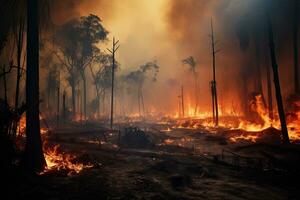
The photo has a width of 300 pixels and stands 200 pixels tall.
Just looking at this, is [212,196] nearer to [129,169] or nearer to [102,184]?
[102,184]

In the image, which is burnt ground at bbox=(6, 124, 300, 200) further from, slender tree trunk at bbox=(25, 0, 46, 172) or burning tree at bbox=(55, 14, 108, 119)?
burning tree at bbox=(55, 14, 108, 119)

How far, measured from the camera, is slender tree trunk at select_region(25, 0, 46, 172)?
1498 centimetres

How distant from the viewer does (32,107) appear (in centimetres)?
1536

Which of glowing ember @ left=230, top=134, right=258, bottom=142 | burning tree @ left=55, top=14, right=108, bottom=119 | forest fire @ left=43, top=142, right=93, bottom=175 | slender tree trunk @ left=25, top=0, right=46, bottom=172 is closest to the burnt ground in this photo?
forest fire @ left=43, top=142, right=93, bottom=175

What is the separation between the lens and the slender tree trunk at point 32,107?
15.0 metres

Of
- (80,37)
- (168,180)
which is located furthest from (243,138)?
(80,37)

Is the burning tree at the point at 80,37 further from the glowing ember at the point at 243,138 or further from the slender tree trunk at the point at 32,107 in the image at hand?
the slender tree trunk at the point at 32,107

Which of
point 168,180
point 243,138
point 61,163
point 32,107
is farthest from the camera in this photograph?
point 243,138

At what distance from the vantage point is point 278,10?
47062 mm

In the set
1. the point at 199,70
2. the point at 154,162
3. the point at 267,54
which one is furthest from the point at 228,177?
the point at 199,70

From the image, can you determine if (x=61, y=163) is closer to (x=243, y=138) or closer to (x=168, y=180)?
(x=168, y=180)

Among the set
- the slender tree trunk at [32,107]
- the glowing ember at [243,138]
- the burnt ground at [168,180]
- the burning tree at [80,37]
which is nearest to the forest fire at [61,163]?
the burnt ground at [168,180]

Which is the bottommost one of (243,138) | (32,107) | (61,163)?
(61,163)

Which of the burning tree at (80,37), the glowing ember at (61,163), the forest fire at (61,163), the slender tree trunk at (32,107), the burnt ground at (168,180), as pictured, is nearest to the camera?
the burnt ground at (168,180)
